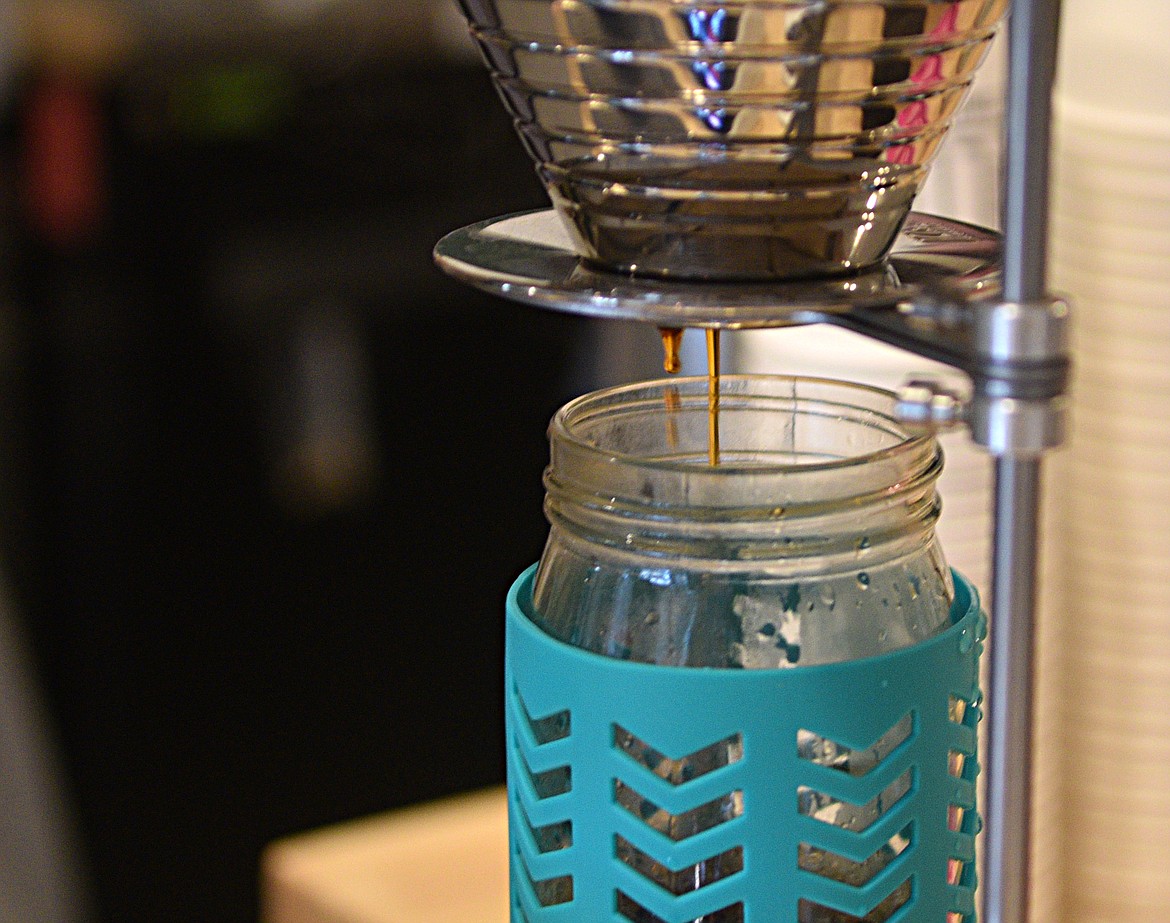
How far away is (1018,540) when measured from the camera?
12.8 inches

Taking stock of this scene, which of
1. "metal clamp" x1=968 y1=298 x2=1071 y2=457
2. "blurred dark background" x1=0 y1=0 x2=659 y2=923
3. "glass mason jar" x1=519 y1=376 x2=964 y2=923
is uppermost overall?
"metal clamp" x1=968 y1=298 x2=1071 y2=457

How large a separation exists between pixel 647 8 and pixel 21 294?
1337mm

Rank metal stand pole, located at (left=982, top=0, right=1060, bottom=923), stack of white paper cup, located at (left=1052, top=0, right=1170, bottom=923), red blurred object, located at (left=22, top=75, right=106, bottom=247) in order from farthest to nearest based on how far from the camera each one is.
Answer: red blurred object, located at (left=22, top=75, right=106, bottom=247), stack of white paper cup, located at (left=1052, top=0, right=1170, bottom=923), metal stand pole, located at (left=982, top=0, right=1060, bottom=923)

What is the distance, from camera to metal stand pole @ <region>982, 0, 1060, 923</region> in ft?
1.01

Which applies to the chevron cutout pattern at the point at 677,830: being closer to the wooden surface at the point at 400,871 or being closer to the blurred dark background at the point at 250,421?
the wooden surface at the point at 400,871

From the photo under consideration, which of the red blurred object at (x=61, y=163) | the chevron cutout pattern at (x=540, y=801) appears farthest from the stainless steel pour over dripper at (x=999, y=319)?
the red blurred object at (x=61, y=163)

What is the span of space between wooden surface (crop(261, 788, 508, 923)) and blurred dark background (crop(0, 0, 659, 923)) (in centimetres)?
93

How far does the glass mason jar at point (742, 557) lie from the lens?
0.38 metres

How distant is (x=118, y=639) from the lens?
Answer: 1.63 meters

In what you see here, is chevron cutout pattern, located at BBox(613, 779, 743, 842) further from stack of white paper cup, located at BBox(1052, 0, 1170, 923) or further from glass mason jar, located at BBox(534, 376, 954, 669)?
stack of white paper cup, located at BBox(1052, 0, 1170, 923)

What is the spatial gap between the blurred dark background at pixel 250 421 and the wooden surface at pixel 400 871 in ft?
3.04

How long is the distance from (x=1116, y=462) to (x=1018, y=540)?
0.35 m


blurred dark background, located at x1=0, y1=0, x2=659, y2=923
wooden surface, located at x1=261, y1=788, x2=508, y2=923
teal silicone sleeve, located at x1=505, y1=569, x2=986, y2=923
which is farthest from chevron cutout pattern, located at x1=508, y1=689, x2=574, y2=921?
blurred dark background, located at x1=0, y1=0, x2=659, y2=923

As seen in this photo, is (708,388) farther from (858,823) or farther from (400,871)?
(400,871)
